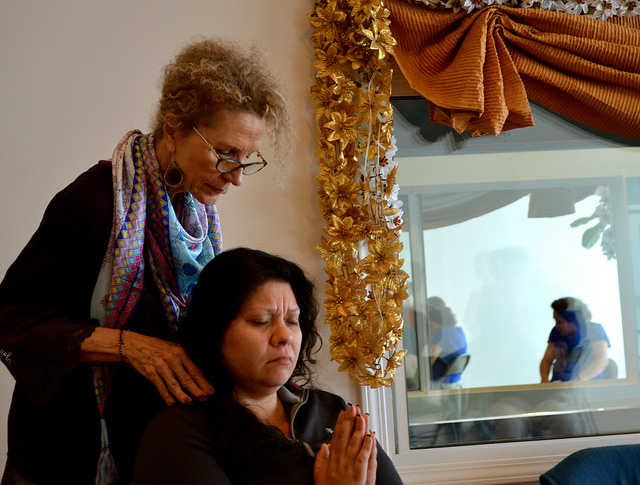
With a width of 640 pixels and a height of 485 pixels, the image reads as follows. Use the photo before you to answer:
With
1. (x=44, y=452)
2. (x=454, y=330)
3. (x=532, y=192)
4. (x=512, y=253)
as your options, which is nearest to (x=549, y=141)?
(x=532, y=192)

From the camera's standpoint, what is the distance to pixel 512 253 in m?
2.69

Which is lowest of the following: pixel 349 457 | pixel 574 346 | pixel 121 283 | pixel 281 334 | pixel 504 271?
pixel 349 457

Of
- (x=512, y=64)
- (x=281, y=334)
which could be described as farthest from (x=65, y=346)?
(x=512, y=64)

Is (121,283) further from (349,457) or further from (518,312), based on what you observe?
(518,312)

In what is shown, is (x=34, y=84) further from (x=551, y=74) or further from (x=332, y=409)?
(x=551, y=74)

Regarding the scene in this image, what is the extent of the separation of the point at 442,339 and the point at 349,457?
1438mm

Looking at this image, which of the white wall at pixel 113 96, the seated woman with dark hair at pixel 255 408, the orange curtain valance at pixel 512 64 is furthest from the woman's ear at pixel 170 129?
the orange curtain valance at pixel 512 64

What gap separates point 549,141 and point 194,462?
209 cm

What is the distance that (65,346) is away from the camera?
1239 millimetres

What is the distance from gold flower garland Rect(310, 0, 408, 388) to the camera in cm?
231

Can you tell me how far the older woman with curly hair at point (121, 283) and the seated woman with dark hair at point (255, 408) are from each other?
0.06 meters

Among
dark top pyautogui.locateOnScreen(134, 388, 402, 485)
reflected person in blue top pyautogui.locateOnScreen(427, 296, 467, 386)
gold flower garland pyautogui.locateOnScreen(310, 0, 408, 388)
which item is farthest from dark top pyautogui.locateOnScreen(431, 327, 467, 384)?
dark top pyautogui.locateOnScreen(134, 388, 402, 485)

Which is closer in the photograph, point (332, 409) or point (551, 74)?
point (332, 409)

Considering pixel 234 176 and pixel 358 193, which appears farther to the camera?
pixel 358 193
